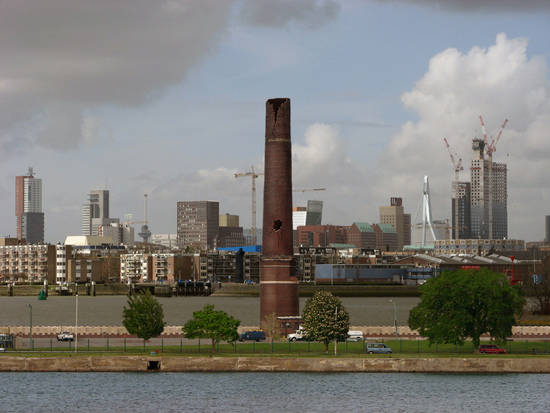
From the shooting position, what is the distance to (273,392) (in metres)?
86.9

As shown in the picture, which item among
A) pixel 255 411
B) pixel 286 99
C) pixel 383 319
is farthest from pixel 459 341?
pixel 383 319

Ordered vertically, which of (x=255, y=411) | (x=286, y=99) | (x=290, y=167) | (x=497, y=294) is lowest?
(x=255, y=411)

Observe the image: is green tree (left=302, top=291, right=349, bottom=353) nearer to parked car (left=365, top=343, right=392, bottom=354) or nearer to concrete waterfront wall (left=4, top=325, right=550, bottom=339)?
parked car (left=365, top=343, right=392, bottom=354)

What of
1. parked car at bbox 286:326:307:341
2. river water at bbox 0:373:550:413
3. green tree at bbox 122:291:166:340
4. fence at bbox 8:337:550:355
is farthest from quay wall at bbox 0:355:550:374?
parked car at bbox 286:326:307:341

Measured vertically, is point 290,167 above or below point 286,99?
below

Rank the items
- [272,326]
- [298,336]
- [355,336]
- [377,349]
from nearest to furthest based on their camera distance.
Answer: [377,349] < [355,336] < [298,336] < [272,326]

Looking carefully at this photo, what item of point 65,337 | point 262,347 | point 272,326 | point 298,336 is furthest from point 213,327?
point 65,337

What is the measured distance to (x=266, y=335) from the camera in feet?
401

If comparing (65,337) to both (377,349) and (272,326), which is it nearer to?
(272,326)

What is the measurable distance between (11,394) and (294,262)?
47.0 metres

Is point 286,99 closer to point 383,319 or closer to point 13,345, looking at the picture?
point 13,345

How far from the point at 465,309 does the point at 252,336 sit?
2562 centimetres

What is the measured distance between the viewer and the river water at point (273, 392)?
8006 cm

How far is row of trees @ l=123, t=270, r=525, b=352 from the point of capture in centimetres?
10106
